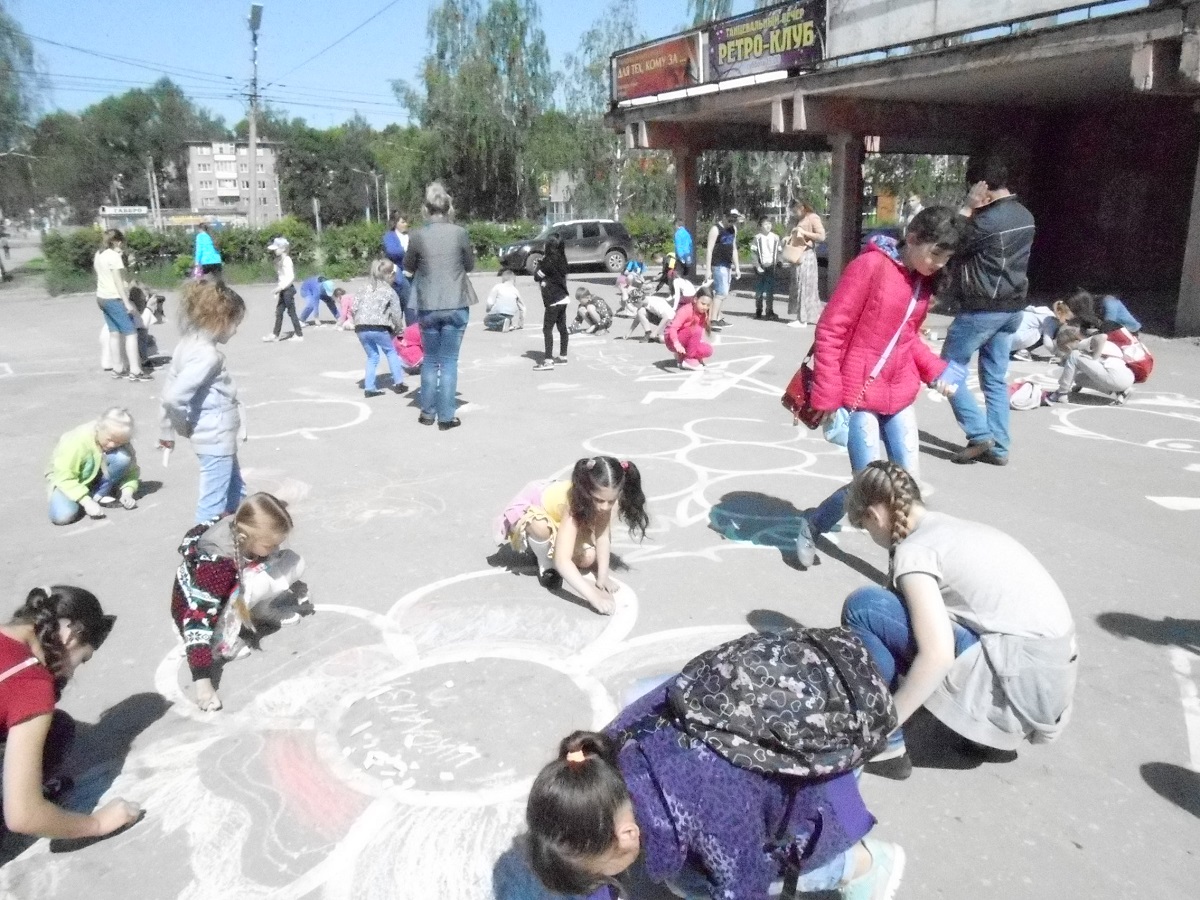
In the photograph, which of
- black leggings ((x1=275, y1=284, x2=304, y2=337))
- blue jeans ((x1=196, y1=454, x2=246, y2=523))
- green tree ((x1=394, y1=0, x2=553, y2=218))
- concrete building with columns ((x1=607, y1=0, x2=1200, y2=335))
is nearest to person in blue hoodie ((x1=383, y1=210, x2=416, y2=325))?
black leggings ((x1=275, y1=284, x2=304, y2=337))

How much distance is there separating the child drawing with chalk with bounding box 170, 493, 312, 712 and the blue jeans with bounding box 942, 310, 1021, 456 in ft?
14.0

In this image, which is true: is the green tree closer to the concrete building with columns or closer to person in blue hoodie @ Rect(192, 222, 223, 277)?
the concrete building with columns

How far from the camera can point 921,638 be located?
2441 mm

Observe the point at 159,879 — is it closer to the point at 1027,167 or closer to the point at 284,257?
the point at 284,257

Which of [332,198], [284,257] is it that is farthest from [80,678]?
[332,198]

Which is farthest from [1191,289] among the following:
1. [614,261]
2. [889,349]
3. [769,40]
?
[614,261]

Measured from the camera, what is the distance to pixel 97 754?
2.84 metres

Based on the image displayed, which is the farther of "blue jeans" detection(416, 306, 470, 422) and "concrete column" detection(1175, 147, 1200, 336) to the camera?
"concrete column" detection(1175, 147, 1200, 336)

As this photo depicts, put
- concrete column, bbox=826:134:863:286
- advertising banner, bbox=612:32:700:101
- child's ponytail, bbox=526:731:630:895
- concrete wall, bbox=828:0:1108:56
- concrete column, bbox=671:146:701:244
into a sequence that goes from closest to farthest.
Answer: child's ponytail, bbox=526:731:630:895, concrete wall, bbox=828:0:1108:56, concrete column, bbox=826:134:863:286, advertising banner, bbox=612:32:700:101, concrete column, bbox=671:146:701:244

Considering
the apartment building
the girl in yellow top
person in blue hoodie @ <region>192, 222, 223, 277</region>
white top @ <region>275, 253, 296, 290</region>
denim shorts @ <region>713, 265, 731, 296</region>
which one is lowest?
the girl in yellow top

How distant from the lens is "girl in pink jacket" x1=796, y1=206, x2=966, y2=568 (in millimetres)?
3971

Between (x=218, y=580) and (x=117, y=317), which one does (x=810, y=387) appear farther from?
(x=117, y=317)

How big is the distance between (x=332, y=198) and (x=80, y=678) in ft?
255

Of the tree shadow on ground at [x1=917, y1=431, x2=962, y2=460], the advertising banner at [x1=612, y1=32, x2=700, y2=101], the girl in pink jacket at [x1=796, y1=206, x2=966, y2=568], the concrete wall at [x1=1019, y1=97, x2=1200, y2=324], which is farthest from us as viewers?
the advertising banner at [x1=612, y1=32, x2=700, y2=101]
